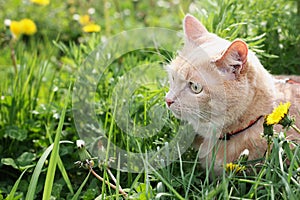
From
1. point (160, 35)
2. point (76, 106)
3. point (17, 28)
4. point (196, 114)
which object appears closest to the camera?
point (196, 114)

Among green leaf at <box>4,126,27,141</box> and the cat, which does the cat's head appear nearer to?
the cat

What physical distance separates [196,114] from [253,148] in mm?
207

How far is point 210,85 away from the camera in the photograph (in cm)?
158

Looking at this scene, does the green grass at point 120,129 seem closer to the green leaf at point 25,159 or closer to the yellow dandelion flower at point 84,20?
the green leaf at point 25,159

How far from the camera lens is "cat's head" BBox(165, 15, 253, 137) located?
156cm

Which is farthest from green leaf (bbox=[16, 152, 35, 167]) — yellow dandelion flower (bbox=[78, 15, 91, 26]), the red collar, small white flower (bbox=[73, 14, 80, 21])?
small white flower (bbox=[73, 14, 80, 21])

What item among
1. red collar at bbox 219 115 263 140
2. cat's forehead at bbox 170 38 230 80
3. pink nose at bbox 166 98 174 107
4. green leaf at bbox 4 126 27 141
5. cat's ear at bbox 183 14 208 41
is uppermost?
cat's ear at bbox 183 14 208 41

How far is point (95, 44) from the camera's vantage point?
7.87 ft

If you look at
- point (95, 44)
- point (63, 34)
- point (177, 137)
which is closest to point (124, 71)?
point (95, 44)

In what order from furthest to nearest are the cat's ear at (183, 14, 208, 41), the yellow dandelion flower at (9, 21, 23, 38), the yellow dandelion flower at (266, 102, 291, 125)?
the yellow dandelion flower at (9, 21, 23, 38) → the cat's ear at (183, 14, 208, 41) → the yellow dandelion flower at (266, 102, 291, 125)

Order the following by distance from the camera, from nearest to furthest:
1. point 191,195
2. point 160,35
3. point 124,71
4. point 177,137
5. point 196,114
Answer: point 191,195 < point 196,114 < point 177,137 < point 124,71 < point 160,35

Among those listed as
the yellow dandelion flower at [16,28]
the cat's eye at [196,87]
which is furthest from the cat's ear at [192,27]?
the yellow dandelion flower at [16,28]

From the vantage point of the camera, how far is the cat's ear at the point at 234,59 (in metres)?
1.49

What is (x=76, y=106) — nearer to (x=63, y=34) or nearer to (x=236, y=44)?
(x=236, y=44)
